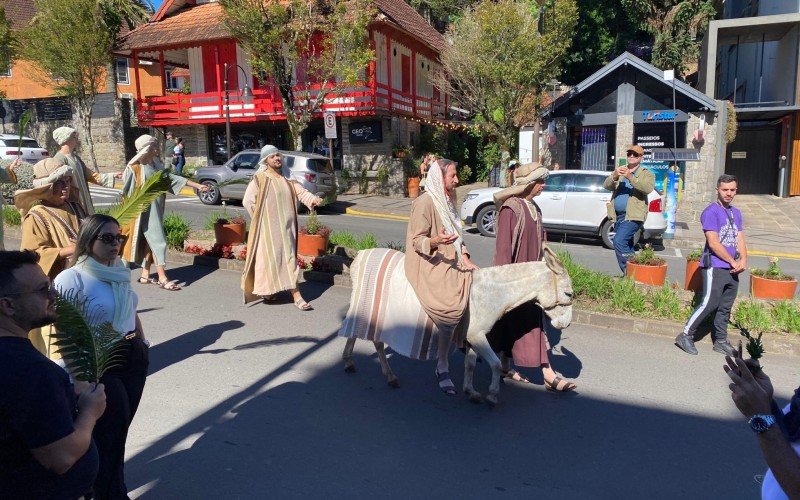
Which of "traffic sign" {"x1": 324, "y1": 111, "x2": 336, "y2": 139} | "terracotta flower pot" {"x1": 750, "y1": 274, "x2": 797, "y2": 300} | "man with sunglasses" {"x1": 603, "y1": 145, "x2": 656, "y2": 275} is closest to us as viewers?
"terracotta flower pot" {"x1": 750, "y1": 274, "x2": 797, "y2": 300}

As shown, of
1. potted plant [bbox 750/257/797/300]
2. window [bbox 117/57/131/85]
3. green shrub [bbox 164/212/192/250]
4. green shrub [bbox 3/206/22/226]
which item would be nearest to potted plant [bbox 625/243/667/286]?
potted plant [bbox 750/257/797/300]

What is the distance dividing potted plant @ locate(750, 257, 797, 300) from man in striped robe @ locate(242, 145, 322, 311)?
5.32 metres

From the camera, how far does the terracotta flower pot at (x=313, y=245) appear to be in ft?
30.1

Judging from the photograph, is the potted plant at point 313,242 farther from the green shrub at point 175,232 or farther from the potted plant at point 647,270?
the potted plant at point 647,270

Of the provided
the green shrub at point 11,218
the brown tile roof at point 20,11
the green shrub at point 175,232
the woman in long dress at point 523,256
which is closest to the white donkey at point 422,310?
the woman in long dress at point 523,256

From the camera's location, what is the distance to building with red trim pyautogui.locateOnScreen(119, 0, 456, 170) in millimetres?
22498

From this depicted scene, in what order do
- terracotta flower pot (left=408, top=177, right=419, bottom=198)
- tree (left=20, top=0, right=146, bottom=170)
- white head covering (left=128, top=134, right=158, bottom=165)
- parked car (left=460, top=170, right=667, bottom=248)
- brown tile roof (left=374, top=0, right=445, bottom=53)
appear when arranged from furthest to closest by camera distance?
brown tile roof (left=374, top=0, right=445, bottom=53) < tree (left=20, top=0, right=146, bottom=170) < terracotta flower pot (left=408, top=177, right=419, bottom=198) < parked car (left=460, top=170, right=667, bottom=248) < white head covering (left=128, top=134, right=158, bottom=165)

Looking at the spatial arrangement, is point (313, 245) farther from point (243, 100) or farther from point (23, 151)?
point (23, 151)

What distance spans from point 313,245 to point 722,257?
550cm

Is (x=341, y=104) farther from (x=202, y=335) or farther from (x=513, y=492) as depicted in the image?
(x=513, y=492)

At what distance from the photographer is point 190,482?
3.76 meters

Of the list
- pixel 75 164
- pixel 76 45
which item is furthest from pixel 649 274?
pixel 76 45

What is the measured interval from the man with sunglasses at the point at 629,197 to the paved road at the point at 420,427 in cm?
213

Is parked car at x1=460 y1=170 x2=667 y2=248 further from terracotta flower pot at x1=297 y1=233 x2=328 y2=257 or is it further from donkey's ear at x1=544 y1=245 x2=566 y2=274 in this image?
donkey's ear at x1=544 y1=245 x2=566 y2=274
